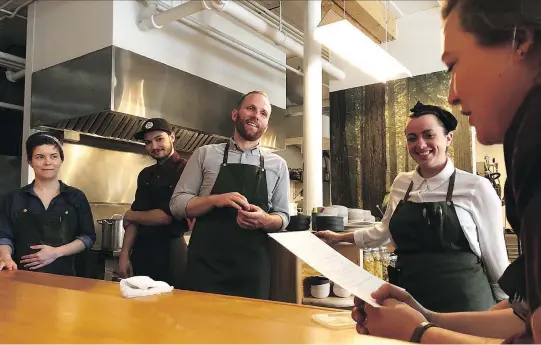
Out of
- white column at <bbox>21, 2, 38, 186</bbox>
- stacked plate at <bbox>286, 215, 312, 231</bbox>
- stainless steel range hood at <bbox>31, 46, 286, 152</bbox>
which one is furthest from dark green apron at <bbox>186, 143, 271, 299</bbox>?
white column at <bbox>21, 2, 38, 186</bbox>

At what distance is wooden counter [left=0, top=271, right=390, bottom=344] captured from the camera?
896mm

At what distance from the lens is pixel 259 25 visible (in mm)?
3613

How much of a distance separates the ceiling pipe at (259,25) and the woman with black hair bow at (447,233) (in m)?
2.02

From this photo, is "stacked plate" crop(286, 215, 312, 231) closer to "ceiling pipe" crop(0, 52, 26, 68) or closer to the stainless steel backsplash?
the stainless steel backsplash

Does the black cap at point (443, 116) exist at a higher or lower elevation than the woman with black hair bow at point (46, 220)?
higher

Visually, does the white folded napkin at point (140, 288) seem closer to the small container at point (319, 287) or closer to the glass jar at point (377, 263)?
the small container at point (319, 287)

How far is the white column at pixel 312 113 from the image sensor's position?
143 inches

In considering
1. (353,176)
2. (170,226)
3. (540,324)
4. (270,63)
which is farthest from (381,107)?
(540,324)

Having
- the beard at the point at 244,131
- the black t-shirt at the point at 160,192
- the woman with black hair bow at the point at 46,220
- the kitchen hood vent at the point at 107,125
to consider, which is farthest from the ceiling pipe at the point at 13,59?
the beard at the point at 244,131

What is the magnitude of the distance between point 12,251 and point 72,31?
1.95 metres

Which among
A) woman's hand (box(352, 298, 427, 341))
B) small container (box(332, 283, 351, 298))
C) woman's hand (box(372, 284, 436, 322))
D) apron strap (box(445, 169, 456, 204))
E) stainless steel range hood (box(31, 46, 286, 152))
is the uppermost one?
stainless steel range hood (box(31, 46, 286, 152))

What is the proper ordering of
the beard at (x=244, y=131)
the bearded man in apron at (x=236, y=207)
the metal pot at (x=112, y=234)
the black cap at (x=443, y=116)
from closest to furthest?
1. the black cap at (x=443, y=116)
2. the bearded man in apron at (x=236, y=207)
3. the beard at (x=244, y=131)
4. the metal pot at (x=112, y=234)

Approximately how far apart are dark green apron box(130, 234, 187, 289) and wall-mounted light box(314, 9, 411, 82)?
60.9 inches

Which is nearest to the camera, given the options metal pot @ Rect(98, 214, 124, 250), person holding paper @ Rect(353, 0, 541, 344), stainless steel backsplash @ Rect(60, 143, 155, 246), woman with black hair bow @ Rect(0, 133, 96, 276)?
person holding paper @ Rect(353, 0, 541, 344)
